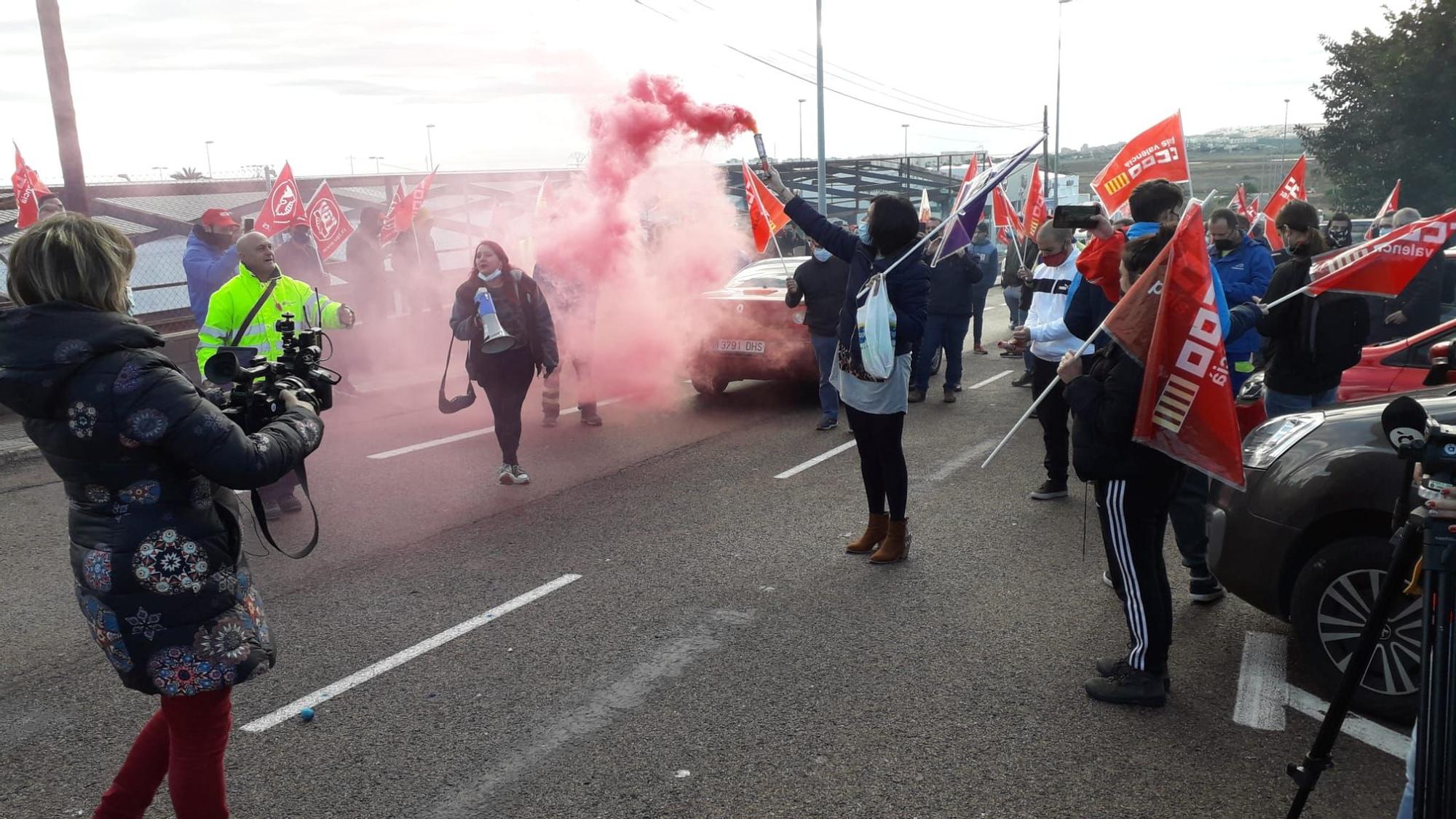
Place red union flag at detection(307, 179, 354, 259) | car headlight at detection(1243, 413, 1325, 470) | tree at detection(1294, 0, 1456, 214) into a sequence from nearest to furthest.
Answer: car headlight at detection(1243, 413, 1325, 470) → red union flag at detection(307, 179, 354, 259) → tree at detection(1294, 0, 1456, 214)

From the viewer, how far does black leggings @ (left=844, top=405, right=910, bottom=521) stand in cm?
586

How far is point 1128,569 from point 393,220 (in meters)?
12.0

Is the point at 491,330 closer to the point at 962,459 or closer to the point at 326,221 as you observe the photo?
the point at 962,459

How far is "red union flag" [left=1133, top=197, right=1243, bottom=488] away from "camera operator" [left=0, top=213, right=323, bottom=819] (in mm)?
2886

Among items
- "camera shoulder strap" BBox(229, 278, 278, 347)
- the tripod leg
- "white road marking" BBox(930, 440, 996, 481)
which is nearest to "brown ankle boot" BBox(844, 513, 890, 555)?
"white road marking" BBox(930, 440, 996, 481)

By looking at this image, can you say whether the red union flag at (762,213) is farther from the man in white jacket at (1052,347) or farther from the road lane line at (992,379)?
the man in white jacket at (1052,347)

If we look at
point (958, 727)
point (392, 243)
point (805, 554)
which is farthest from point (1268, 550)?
point (392, 243)

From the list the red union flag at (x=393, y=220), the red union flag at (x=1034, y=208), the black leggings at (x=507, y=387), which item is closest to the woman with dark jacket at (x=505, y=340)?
the black leggings at (x=507, y=387)

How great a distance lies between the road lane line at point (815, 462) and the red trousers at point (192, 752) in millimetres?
5345

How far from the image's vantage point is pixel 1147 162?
9.47 metres

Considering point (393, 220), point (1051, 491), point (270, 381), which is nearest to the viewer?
point (270, 381)

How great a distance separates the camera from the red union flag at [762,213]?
10695 mm

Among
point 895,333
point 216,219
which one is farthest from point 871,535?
point 216,219

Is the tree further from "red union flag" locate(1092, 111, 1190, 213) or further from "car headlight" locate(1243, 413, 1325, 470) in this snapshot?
"car headlight" locate(1243, 413, 1325, 470)
